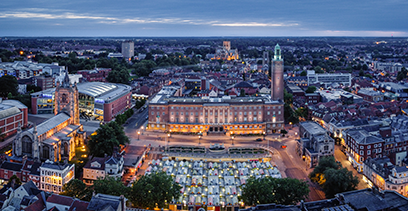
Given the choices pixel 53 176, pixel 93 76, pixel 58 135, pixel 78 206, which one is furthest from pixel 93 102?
pixel 93 76

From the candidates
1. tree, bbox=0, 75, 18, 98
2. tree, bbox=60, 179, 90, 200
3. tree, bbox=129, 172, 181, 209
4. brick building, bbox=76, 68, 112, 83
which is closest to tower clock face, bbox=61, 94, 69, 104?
tree, bbox=60, 179, 90, 200

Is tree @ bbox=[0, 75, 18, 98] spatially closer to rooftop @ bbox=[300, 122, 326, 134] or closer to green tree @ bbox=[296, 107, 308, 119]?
green tree @ bbox=[296, 107, 308, 119]

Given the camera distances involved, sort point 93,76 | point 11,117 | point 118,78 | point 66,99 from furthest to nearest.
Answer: point 93,76, point 118,78, point 11,117, point 66,99

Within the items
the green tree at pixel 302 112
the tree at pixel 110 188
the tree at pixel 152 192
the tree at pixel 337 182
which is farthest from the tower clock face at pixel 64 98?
the green tree at pixel 302 112

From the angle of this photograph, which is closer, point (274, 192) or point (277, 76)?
point (274, 192)

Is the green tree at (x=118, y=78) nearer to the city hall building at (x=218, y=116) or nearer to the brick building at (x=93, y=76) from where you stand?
the brick building at (x=93, y=76)

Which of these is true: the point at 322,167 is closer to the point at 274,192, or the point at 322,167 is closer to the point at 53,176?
the point at 274,192
